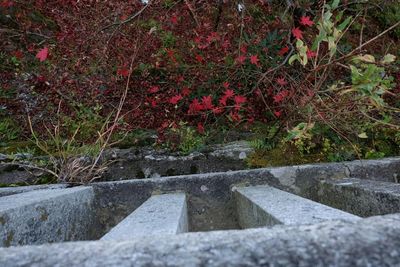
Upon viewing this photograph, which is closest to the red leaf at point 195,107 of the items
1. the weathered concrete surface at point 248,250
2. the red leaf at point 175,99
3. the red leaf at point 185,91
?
the red leaf at point 175,99

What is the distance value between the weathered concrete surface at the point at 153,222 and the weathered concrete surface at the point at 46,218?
1.24 feet

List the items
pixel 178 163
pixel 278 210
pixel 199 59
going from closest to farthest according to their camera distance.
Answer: pixel 278 210, pixel 178 163, pixel 199 59

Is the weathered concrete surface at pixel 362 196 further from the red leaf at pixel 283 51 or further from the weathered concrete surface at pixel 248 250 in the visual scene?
the red leaf at pixel 283 51

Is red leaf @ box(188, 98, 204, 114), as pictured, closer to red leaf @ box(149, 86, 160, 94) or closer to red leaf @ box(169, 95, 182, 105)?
red leaf @ box(169, 95, 182, 105)

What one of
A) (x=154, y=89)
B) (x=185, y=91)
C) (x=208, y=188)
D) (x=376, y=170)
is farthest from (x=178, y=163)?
(x=376, y=170)

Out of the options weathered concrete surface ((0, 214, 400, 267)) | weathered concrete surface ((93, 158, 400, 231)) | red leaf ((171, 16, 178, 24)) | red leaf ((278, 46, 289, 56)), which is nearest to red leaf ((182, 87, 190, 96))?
red leaf ((171, 16, 178, 24))

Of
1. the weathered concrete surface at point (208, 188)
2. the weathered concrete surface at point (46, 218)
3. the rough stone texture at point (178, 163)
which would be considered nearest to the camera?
A: the weathered concrete surface at point (46, 218)

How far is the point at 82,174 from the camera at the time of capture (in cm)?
230

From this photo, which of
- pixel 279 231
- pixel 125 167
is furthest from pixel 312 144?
pixel 279 231

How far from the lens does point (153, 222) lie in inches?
47.8

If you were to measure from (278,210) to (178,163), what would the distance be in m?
1.38

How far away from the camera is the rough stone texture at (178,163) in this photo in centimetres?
247

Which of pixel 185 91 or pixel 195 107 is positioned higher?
pixel 185 91

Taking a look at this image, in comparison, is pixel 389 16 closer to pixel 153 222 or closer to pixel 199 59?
pixel 199 59
